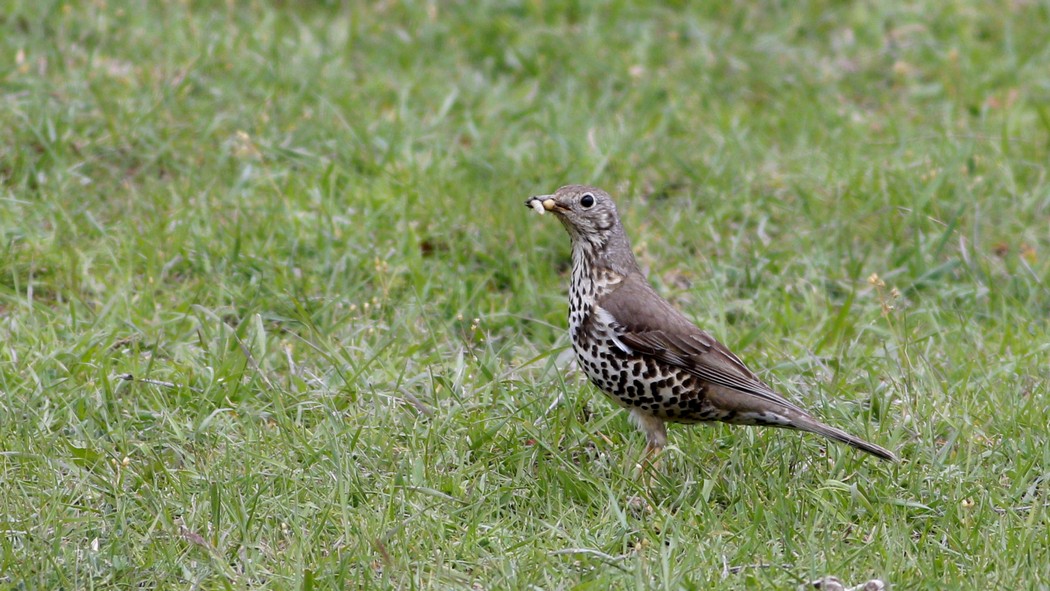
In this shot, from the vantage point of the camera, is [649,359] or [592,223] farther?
[592,223]

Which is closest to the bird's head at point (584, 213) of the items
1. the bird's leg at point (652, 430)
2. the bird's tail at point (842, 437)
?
the bird's leg at point (652, 430)

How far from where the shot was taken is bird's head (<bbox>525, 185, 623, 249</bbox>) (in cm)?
555

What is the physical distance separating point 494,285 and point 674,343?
174 cm

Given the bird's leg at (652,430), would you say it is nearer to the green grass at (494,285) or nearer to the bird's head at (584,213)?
the green grass at (494,285)

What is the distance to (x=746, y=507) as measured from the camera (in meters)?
4.99

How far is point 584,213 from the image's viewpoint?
219 inches

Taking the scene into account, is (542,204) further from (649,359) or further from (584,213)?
(649,359)

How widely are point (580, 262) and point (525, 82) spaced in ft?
11.8

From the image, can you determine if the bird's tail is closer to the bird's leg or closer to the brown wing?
the brown wing

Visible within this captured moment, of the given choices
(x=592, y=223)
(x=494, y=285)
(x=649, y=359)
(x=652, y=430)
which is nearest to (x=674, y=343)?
(x=649, y=359)

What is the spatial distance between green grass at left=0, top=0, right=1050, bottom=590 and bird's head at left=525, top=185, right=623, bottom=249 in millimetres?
574

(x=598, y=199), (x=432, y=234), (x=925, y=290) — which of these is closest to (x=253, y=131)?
(x=432, y=234)

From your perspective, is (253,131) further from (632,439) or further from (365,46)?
(632,439)

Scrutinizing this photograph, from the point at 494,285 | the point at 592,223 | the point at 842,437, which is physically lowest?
the point at 494,285
